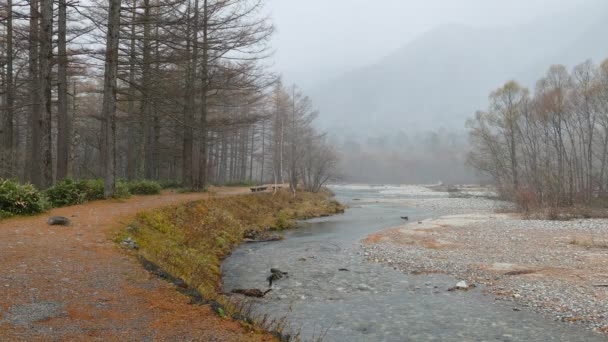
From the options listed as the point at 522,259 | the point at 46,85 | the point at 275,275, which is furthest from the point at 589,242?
the point at 46,85

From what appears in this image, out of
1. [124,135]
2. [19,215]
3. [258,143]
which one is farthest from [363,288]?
[258,143]

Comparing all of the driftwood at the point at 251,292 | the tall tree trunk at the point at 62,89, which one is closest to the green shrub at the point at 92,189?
the tall tree trunk at the point at 62,89

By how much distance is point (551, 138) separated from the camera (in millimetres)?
35406

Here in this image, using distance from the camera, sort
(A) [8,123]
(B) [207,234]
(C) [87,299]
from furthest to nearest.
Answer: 1. (A) [8,123]
2. (B) [207,234]
3. (C) [87,299]

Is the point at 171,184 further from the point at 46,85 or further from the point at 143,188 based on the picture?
the point at 46,85

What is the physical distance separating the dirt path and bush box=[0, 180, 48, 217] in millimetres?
2922

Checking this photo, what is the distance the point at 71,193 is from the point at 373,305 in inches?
471

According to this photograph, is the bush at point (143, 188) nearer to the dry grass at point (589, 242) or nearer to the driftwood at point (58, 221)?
the driftwood at point (58, 221)

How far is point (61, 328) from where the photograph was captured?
4.55 m

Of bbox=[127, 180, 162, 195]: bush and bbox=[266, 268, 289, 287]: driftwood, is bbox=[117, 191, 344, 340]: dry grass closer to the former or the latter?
bbox=[266, 268, 289, 287]: driftwood

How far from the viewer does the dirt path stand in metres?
4.60

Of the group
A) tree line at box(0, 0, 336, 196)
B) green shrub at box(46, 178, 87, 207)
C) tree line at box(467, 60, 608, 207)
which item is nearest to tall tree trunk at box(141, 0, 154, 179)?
tree line at box(0, 0, 336, 196)

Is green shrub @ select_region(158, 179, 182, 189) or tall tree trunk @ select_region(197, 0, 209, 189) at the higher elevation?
tall tree trunk @ select_region(197, 0, 209, 189)

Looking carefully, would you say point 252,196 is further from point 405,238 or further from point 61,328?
point 61,328
